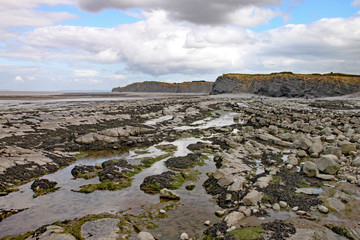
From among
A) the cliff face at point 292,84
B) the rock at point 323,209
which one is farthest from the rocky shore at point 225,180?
the cliff face at point 292,84

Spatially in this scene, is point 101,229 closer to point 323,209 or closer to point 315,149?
point 323,209

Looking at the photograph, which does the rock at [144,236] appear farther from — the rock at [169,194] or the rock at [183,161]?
the rock at [183,161]

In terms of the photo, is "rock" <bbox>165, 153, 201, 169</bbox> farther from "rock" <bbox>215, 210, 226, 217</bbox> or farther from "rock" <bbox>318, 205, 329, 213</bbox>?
"rock" <bbox>318, 205, 329, 213</bbox>

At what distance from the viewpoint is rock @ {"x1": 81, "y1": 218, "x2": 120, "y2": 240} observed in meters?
7.23

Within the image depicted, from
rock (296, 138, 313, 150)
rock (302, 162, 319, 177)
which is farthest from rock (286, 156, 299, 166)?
rock (296, 138, 313, 150)

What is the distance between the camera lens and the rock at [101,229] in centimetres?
723

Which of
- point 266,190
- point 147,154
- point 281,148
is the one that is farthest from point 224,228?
point 281,148

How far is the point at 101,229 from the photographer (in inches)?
299

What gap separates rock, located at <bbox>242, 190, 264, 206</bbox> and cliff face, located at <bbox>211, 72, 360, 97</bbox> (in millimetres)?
72991

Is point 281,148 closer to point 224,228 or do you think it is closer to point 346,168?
point 346,168

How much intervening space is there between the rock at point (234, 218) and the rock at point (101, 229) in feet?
11.9

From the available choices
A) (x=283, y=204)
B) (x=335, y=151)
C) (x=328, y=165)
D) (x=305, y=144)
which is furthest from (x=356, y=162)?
(x=283, y=204)

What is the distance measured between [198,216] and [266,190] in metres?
3.46

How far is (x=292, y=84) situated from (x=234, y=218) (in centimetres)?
8187
